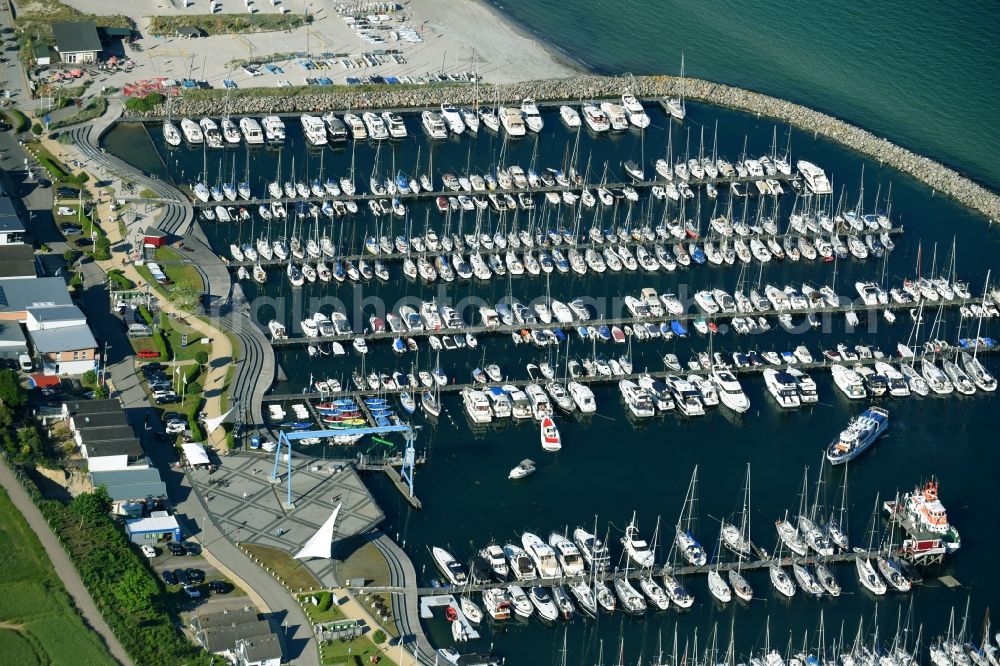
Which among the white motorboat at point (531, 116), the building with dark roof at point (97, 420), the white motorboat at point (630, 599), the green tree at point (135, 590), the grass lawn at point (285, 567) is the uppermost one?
the white motorboat at point (531, 116)

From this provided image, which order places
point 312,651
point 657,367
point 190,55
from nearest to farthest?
point 312,651 → point 657,367 → point 190,55

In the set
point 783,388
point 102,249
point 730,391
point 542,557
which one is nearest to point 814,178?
point 783,388

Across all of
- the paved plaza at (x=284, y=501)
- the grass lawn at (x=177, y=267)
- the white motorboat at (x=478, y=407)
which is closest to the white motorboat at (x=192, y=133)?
the grass lawn at (x=177, y=267)

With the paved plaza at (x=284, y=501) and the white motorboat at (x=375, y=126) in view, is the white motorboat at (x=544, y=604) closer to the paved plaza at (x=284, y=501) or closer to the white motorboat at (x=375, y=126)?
the paved plaza at (x=284, y=501)

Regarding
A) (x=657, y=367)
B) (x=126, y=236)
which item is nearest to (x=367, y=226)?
(x=126, y=236)

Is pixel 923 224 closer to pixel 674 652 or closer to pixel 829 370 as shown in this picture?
pixel 829 370

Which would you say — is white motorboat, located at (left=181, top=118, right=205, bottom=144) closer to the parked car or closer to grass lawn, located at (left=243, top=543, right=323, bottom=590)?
grass lawn, located at (left=243, top=543, right=323, bottom=590)
